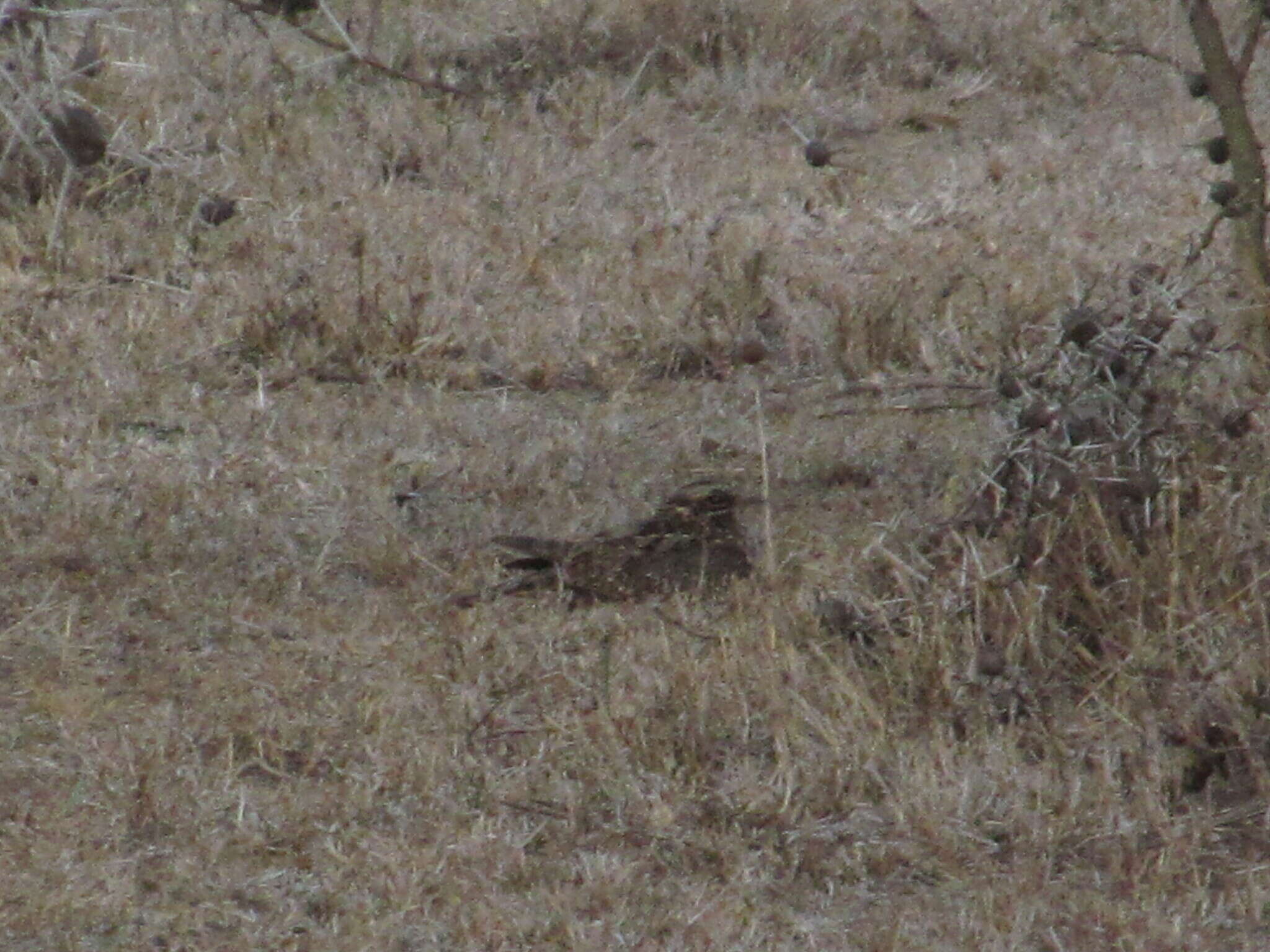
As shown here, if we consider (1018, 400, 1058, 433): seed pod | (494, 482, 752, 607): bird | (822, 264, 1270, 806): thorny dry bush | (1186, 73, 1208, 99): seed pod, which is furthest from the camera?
(494, 482, 752, 607): bird

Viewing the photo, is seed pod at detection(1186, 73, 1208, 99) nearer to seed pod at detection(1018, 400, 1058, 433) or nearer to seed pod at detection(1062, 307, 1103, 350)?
seed pod at detection(1062, 307, 1103, 350)

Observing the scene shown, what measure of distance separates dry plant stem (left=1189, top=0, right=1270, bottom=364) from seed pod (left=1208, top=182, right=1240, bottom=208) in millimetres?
20

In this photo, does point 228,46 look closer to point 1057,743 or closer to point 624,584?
point 624,584

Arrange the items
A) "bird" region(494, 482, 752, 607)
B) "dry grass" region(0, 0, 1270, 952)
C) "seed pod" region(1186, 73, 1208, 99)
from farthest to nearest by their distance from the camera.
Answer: "bird" region(494, 482, 752, 607) < "seed pod" region(1186, 73, 1208, 99) < "dry grass" region(0, 0, 1270, 952)

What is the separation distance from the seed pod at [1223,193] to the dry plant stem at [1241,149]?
0.07 feet

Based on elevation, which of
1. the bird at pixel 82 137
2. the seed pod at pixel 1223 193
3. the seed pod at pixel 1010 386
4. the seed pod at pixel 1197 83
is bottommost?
the seed pod at pixel 1010 386

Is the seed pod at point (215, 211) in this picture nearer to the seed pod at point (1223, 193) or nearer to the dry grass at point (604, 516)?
the dry grass at point (604, 516)

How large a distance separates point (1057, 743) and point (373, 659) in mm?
1269

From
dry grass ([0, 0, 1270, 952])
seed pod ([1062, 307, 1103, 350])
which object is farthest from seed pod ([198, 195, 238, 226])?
seed pod ([1062, 307, 1103, 350])

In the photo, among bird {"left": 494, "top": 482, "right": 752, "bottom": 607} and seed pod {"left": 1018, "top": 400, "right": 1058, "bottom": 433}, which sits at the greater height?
seed pod {"left": 1018, "top": 400, "right": 1058, "bottom": 433}

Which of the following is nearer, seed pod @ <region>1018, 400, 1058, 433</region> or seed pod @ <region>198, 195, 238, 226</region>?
seed pod @ <region>1018, 400, 1058, 433</region>

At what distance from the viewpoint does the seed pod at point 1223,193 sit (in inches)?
132

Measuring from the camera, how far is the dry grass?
287 cm

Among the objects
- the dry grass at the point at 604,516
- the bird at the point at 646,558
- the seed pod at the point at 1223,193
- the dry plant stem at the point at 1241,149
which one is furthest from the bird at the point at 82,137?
the dry plant stem at the point at 1241,149
